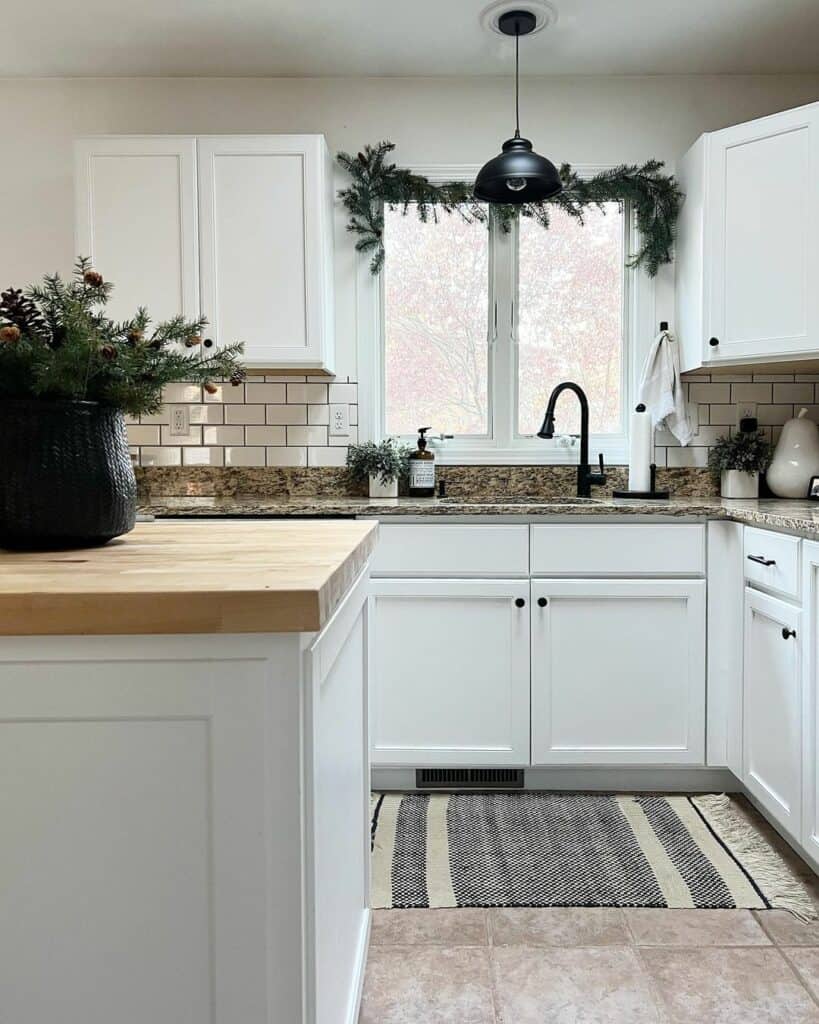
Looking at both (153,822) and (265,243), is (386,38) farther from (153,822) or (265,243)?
(153,822)

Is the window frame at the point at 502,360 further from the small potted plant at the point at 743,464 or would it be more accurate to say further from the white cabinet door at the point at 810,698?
the white cabinet door at the point at 810,698

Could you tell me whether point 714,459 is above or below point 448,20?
below

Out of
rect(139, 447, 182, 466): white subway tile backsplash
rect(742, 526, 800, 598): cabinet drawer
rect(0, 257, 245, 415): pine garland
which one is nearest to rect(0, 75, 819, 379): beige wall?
rect(139, 447, 182, 466): white subway tile backsplash

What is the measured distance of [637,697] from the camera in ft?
8.76

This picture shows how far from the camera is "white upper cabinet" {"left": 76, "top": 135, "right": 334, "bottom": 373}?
115 inches

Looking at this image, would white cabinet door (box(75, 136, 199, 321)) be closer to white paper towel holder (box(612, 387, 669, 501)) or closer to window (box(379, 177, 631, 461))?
window (box(379, 177, 631, 461))

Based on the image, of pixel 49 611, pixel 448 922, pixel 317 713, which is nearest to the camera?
pixel 49 611

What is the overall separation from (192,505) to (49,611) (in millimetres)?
2030

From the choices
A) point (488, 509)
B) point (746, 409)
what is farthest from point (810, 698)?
point (746, 409)

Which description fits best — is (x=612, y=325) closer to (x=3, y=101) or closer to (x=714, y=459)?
(x=714, y=459)

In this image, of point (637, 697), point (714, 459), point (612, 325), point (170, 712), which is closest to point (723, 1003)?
point (637, 697)

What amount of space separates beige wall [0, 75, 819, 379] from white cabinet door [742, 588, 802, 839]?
180cm

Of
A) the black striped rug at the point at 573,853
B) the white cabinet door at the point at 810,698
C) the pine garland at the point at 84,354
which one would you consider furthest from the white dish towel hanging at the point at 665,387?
the pine garland at the point at 84,354

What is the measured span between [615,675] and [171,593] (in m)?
2.12
